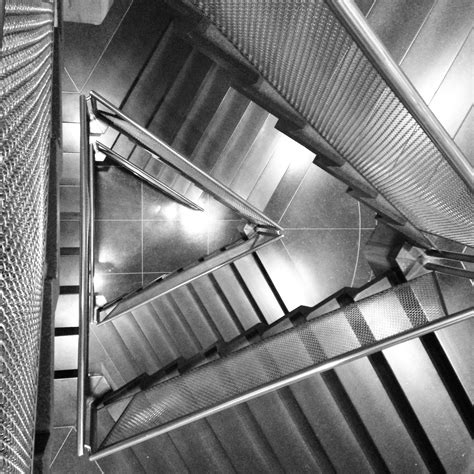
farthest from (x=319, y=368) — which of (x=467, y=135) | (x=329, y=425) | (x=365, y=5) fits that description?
(x=365, y=5)

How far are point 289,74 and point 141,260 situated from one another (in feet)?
11.7

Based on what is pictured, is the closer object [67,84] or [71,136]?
[67,84]

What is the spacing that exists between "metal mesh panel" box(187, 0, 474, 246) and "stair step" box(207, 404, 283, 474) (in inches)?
73.3

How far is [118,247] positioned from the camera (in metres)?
5.05

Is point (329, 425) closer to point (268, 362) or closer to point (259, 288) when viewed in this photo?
point (268, 362)

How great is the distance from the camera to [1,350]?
35.4 inches

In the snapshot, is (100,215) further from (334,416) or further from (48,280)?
(48,280)

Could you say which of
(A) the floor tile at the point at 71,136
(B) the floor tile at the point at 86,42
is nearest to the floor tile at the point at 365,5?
(B) the floor tile at the point at 86,42

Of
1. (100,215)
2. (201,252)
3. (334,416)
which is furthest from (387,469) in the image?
(100,215)

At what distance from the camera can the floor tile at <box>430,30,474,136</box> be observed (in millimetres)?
3076

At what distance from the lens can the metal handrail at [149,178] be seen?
13.8 ft

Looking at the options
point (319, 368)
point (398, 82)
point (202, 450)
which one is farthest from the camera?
point (202, 450)

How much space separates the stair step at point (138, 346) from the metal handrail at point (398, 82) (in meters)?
3.87

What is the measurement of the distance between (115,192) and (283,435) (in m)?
2.83
